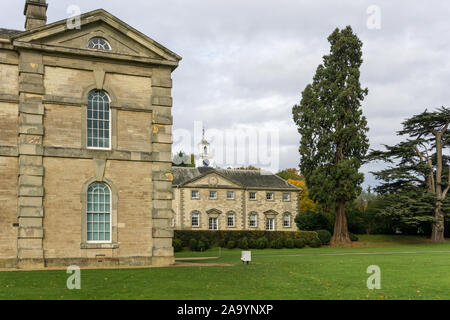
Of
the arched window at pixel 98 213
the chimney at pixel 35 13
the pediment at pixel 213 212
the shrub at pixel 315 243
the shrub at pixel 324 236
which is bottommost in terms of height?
the shrub at pixel 315 243

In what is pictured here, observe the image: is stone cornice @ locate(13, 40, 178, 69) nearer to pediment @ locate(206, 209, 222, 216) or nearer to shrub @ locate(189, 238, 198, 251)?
shrub @ locate(189, 238, 198, 251)

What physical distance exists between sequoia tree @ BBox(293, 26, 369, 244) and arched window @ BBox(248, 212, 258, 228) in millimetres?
15570

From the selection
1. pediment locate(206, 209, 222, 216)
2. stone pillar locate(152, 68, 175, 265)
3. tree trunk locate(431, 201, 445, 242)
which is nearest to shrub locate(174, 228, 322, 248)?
pediment locate(206, 209, 222, 216)

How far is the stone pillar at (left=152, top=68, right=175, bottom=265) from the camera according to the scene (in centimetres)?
2605

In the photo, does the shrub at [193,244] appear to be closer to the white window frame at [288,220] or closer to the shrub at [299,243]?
the shrub at [299,243]

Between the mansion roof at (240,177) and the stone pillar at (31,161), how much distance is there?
135 feet

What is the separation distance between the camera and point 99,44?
85.3 ft

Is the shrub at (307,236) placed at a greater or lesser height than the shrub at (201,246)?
greater

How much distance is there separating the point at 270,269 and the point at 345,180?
3035cm

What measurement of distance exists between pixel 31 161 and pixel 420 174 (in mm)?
45597

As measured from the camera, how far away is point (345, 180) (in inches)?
2032

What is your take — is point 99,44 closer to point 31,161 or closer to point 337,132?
point 31,161

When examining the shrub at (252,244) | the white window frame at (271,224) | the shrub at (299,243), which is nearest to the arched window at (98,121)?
the shrub at (252,244)

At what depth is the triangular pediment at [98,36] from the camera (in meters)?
24.5
